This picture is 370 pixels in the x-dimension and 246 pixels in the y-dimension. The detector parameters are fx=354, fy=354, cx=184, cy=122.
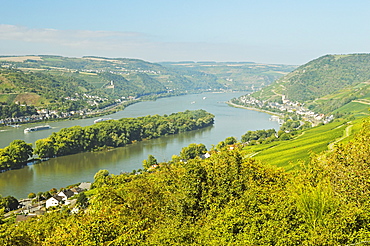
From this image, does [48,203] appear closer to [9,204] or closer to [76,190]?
[9,204]

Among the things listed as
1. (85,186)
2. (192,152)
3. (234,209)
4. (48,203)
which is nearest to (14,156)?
(85,186)

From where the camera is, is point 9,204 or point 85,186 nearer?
point 9,204

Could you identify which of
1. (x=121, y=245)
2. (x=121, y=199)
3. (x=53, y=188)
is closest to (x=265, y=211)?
(x=121, y=245)

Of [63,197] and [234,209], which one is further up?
[234,209]

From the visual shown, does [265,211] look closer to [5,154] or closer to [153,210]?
[153,210]

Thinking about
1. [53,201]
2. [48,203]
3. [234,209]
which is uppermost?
[234,209]

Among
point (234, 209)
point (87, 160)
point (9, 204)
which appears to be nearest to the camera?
point (234, 209)

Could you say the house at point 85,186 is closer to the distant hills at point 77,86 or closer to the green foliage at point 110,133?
the green foliage at point 110,133

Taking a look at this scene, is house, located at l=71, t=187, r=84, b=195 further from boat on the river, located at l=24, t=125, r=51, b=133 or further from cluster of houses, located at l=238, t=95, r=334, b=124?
cluster of houses, located at l=238, t=95, r=334, b=124

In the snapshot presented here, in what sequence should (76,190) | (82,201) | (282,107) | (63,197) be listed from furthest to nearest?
(282,107), (76,190), (63,197), (82,201)
